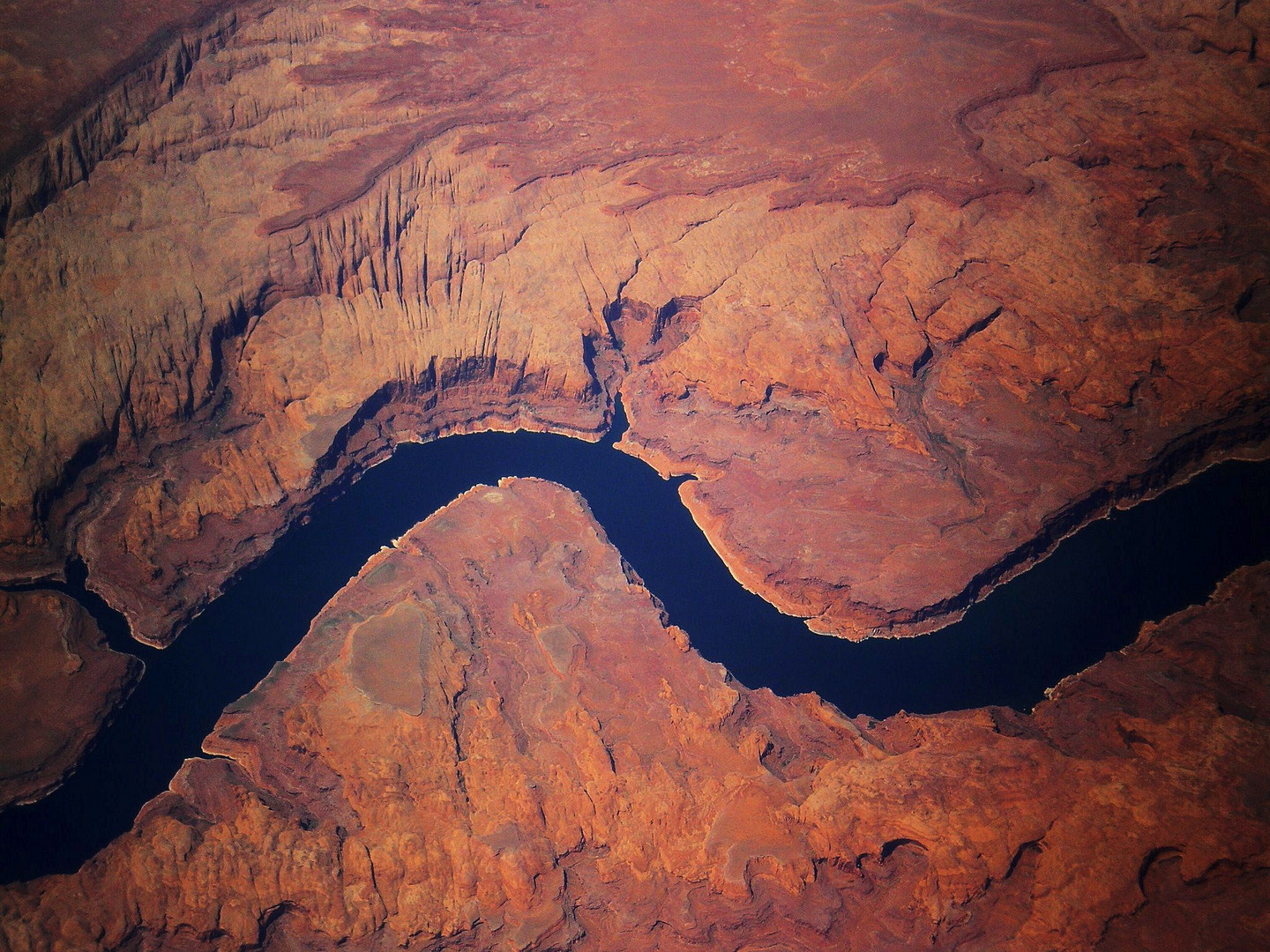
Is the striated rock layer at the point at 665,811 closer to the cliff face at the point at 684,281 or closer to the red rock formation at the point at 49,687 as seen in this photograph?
the red rock formation at the point at 49,687

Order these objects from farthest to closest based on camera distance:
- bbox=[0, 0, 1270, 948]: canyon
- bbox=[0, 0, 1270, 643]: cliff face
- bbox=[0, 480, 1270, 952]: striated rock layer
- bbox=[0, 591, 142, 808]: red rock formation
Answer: bbox=[0, 0, 1270, 643]: cliff face → bbox=[0, 591, 142, 808]: red rock formation → bbox=[0, 0, 1270, 948]: canyon → bbox=[0, 480, 1270, 952]: striated rock layer

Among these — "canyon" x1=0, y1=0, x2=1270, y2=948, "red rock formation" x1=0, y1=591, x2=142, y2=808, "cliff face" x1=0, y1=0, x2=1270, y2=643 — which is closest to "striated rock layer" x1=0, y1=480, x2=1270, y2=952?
"canyon" x1=0, y1=0, x2=1270, y2=948

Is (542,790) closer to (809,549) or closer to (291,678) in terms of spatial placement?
(291,678)

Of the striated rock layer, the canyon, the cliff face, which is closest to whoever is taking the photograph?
the striated rock layer

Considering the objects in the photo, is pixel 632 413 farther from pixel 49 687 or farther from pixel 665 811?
pixel 49 687

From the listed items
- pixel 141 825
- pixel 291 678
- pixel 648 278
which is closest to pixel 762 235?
pixel 648 278

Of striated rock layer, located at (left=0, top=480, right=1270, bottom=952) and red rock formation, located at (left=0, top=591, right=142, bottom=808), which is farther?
red rock formation, located at (left=0, top=591, right=142, bottom=808)

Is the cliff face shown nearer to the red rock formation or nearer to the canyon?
the canyon
